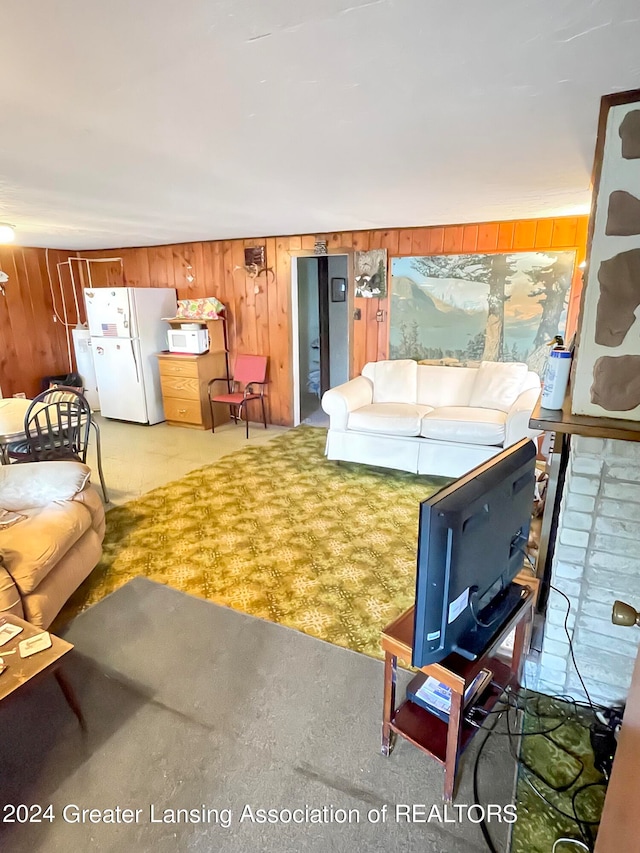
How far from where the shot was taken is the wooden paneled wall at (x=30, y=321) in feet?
18.5

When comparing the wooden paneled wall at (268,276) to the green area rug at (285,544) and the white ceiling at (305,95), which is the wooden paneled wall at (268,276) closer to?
the white ceiling at (305,95)

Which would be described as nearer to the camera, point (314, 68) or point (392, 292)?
point (314, 68)

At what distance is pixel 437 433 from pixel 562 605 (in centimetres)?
202

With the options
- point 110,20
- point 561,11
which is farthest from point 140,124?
point 561,11

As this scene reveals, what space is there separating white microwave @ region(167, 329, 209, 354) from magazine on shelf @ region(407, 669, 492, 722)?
175 inches

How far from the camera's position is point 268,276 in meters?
5.15

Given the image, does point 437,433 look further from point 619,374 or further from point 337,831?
point 337,831

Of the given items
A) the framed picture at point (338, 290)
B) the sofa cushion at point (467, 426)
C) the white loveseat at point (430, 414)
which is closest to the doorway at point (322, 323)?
the framed picture at point (338, 290)

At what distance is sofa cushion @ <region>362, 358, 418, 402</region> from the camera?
167 inches

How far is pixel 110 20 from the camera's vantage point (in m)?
0.97

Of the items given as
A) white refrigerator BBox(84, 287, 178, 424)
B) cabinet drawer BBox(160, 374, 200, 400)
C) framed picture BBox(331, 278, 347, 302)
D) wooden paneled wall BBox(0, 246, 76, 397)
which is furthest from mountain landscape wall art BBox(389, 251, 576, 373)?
wooden paneled wall BBox(0, 246, 76, 397)

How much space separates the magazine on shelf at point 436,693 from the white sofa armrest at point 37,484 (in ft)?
6.20

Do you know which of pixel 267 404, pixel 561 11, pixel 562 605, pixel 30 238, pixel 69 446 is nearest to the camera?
pixel 561 11

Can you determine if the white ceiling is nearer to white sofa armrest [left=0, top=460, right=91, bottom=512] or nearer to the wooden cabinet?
white sofa armrest [left=0, top=460, right=91, bottom=512]
